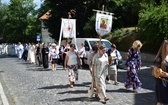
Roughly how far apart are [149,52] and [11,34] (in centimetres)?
6353

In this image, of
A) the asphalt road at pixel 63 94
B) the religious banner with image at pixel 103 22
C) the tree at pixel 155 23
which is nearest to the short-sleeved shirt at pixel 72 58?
the asphalt road at pixel 63 94

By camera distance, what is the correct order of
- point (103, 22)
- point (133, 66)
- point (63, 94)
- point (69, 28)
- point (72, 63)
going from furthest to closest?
point (69, 28) < point (103, 22) < point (72, 63) < point (133, 66) < point (63, 94)

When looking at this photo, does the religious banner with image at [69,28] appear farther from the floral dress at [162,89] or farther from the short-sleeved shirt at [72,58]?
the floral dress at [162,89]

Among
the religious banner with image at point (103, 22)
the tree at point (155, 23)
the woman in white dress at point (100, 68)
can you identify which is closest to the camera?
the woman in white dress at point (100, 68)

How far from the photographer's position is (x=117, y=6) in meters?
35.2

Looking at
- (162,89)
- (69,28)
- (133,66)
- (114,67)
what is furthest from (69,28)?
(162,89)

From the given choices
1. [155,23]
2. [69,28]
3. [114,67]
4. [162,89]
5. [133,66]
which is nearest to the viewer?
[162,89]

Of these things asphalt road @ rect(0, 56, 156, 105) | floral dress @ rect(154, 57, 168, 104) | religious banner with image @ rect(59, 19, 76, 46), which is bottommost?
asphalt road @ rect(0, 56, 156, 105)

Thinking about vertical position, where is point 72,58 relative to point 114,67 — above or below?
above

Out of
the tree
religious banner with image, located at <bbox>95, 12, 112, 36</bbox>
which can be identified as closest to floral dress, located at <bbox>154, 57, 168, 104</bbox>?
religious banner with image, located at <bbox>95, 12, 112, 36</bbox>

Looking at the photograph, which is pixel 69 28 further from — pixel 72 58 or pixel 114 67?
pixel 72 58

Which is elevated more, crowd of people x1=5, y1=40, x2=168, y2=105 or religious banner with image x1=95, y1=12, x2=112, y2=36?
religious banner with image x1=95, y1=12, x2=112, y2=36

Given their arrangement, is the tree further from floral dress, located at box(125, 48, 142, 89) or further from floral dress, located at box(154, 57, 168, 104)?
floral dress, located at box(154, 57, 168, 104)

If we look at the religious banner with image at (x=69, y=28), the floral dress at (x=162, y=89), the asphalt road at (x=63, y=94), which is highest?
the religious banner with image at (x=69, y=28)
